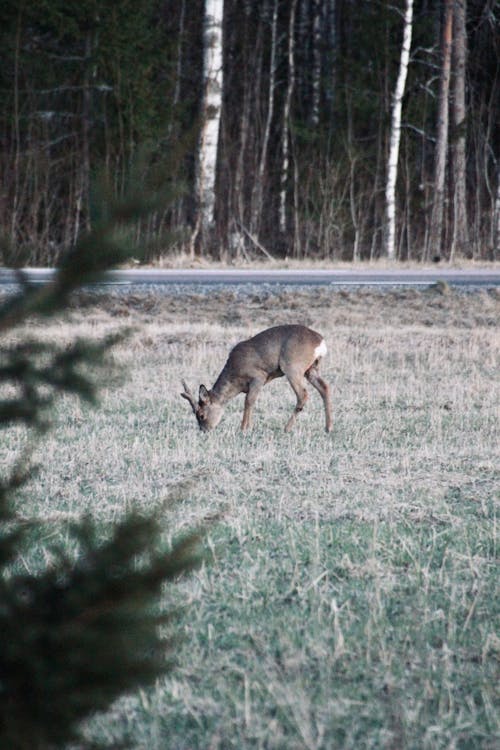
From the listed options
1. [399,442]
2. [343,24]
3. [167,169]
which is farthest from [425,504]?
[343,24]

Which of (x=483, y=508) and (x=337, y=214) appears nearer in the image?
(x=483, y=508)

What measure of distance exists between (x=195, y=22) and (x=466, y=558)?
27184 millimetres

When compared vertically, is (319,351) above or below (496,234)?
below

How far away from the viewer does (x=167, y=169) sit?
228 centimetres

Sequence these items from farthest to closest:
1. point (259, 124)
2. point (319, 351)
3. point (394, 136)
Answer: point (259, 124)
point (394, 136)
point (319, 351)

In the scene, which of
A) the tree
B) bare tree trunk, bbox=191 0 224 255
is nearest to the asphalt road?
bare tree trunk, bbox=191 0 224 255

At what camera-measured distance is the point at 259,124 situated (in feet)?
95.1

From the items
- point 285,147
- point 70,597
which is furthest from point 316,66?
point 70,597

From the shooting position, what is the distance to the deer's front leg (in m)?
9.84

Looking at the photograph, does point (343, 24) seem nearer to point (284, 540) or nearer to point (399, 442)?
point (399, 442)

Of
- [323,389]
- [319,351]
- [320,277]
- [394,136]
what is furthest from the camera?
[394,136]

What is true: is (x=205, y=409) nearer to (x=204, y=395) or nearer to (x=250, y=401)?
(x=204, y=395)

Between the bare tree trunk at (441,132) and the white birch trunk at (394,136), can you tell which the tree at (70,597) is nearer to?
the white birch trunk at (394,136)

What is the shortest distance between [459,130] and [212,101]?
663 cm
